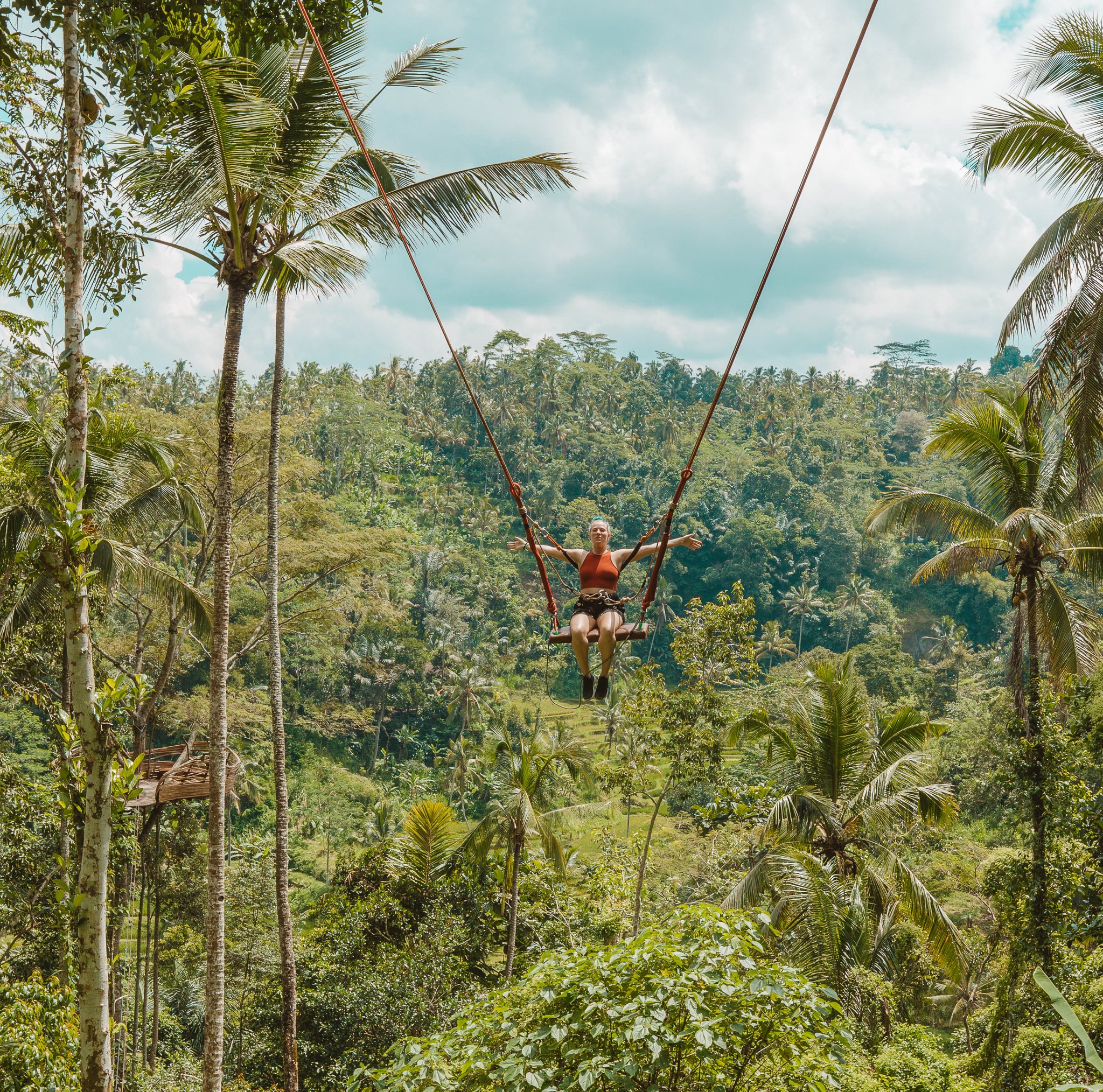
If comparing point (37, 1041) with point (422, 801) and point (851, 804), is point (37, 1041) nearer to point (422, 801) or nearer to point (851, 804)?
point (851, 804)

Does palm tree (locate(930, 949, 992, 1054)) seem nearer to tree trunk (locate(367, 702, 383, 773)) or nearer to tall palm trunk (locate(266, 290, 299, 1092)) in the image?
tall palm trunk (locate(266, 290, 299, 1092))

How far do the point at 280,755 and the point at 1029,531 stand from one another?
8.44 m

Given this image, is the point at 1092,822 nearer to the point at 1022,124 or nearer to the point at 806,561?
the point at 1022,124

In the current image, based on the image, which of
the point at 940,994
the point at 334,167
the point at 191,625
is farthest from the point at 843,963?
the point at 940,994

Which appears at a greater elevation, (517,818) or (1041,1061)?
(1041,1061)

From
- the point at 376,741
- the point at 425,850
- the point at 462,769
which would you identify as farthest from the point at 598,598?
the point at 376,741

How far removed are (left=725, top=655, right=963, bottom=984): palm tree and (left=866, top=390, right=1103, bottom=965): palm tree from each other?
1871mm

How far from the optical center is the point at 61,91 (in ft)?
15.5

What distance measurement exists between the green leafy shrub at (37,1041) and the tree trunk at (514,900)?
928cm

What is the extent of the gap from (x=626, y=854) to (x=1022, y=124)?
13785 millimetres

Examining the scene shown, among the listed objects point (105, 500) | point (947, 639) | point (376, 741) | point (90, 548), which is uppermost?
point (105, 500)

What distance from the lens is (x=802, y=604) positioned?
51.6 meters

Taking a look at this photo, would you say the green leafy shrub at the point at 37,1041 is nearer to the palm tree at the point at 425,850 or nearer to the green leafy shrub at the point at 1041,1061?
the green leafy shrub at the point at 1041,1061

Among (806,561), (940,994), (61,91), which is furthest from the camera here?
(806,561)
